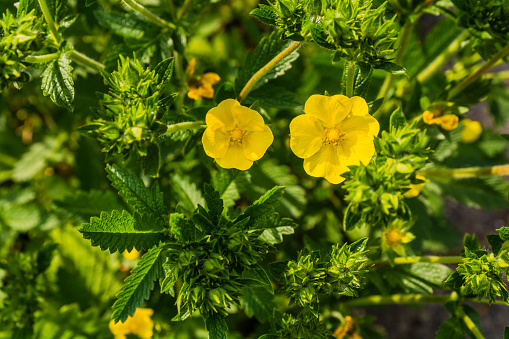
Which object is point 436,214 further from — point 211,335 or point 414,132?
point 211,335

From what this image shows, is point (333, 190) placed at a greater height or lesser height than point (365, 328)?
greater

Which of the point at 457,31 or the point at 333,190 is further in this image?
the point at 333,190

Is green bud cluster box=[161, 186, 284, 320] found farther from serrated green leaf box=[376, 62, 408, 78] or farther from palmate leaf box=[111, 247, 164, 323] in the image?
serrated green leaf box=[376, 62, 408, 78]

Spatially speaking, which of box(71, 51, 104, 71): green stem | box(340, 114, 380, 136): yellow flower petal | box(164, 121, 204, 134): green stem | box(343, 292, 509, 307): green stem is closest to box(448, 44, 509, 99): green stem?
box(340, 114, 380, 136): yellow flower petal

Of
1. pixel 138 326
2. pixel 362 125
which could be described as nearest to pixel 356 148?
pixel 362 125

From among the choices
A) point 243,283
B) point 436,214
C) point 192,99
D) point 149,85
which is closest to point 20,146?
point 192,99

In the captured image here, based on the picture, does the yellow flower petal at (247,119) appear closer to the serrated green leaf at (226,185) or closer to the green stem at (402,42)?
the serrated green leaf at (226,185)

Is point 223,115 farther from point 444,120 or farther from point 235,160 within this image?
point 444,120
